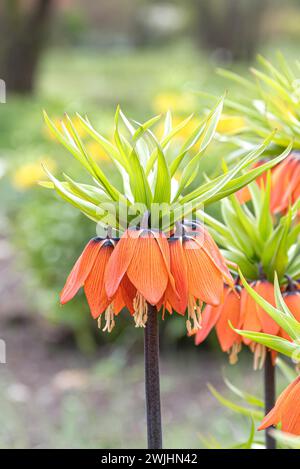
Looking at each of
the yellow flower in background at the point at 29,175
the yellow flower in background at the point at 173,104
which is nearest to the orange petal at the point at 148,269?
the yellow flower in background at the point at 29,175

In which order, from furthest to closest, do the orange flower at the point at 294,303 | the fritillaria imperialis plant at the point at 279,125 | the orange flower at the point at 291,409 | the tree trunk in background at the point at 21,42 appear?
the tree trunk in background at the point at 21,42 < the fritillaria imperialis plant at the point at 279,125 < the orange flower at the point at 294,303 < the orange flower at the point at 291,409

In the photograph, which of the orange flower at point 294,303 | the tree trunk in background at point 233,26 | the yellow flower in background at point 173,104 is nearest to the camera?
the orange flower at point 294,303

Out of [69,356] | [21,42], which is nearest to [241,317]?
[69,356]

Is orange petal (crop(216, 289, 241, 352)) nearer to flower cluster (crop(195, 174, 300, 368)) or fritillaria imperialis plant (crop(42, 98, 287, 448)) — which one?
flower cluster (crop(195, 174, 300, 368))

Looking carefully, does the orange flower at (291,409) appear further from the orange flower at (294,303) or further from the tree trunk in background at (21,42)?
the tree trunk in background at (21,42)

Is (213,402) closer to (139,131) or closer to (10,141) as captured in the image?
(139,131)

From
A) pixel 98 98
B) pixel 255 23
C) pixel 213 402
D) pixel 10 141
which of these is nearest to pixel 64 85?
pixel 98 98

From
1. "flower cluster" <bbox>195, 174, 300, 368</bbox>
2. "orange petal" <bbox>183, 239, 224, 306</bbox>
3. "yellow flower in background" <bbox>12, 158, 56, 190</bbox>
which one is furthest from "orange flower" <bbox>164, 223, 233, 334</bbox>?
"yellow flower in background" <bbox>12, 158, 56, 190</bbox>
